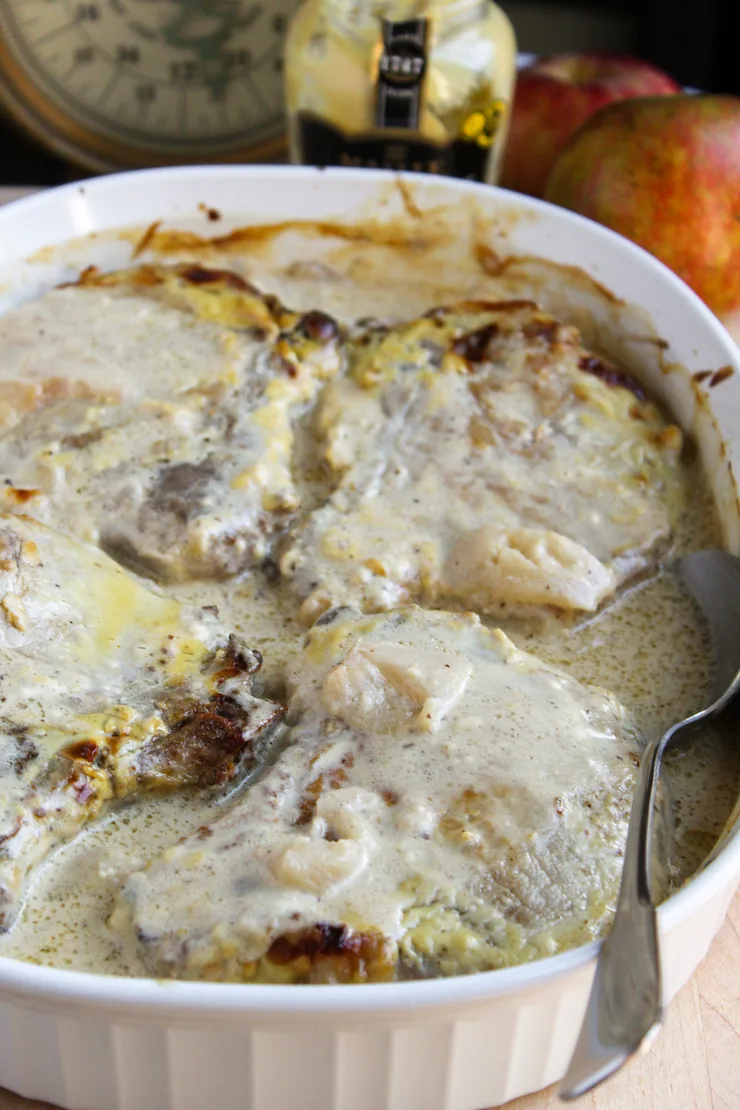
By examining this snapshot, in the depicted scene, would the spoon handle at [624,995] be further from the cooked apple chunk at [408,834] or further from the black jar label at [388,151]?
the black jar label at [388,151]

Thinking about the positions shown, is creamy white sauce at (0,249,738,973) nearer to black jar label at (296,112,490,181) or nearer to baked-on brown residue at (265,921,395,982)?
baked-on brown residue at (265,921,395,982)

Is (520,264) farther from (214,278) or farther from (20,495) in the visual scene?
(20,495)

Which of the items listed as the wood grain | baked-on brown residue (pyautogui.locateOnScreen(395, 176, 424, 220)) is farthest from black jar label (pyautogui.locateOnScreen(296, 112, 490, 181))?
the wood grain

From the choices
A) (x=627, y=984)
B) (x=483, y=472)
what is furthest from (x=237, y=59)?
(x=627, y=984)

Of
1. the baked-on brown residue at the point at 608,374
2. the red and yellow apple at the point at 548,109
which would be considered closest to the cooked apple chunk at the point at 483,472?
the baked-on brown residue at the point at 608,374

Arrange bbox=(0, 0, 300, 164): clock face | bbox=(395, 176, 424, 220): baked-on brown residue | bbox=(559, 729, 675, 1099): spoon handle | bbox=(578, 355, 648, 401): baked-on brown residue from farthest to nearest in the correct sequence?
bbox=(0, 0, 300, 164): clock face → bbox=(395, 176, 424, 220): baked-on brown residue → bbox=(578, 355, 648, 401): baked-on brown residue → bbox=(559, 729, 675, 1099): spoon handle

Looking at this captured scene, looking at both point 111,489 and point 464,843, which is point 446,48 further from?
point 464,843

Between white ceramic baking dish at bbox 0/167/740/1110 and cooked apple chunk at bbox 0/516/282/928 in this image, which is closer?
white ceramic baking dish at bbox 0/167/740/1110
